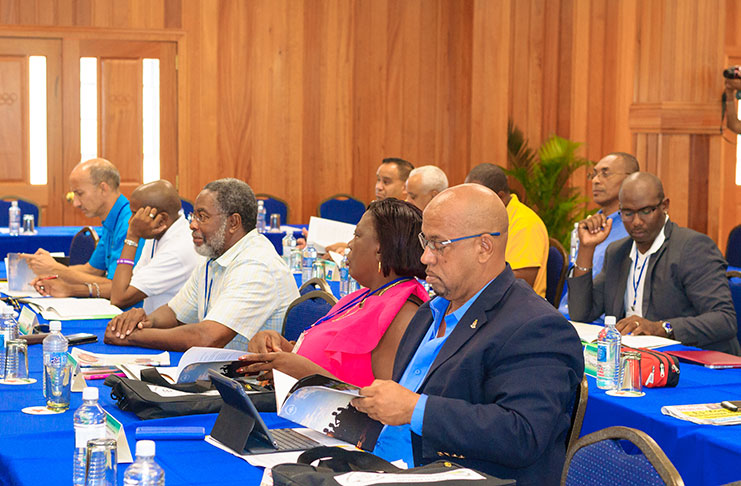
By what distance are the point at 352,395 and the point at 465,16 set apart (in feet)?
30.0

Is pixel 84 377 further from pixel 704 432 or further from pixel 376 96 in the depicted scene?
pixel 376 96

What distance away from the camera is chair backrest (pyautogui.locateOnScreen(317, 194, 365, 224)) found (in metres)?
9.79

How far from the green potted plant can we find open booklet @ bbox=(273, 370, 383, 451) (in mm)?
6473

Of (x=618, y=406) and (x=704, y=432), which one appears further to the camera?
(x=618, y=406)

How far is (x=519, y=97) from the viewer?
9844 millimetres

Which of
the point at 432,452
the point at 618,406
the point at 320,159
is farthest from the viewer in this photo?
the point at 320,159

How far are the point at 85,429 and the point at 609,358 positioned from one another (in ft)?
5.71

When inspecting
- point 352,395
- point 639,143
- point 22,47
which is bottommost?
point 352,395

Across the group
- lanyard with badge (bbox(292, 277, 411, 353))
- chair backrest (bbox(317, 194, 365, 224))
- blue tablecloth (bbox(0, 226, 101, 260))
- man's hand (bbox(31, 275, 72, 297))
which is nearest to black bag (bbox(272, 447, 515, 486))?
lanyard with badge (bbox(292, 277, 411, 353))

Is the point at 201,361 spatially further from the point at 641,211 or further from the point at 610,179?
the point at 610,179

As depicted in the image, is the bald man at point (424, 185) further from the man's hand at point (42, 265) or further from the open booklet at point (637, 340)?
the open booklet at point (637, 340)

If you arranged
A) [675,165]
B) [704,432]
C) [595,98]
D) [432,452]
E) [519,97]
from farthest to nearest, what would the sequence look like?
[519,97]
[595,98]
[675,165]
[704,432]
[432,452]

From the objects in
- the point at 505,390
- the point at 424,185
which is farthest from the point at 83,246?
the point at 505,390

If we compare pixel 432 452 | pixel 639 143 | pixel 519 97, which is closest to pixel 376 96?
pixel 519 97
